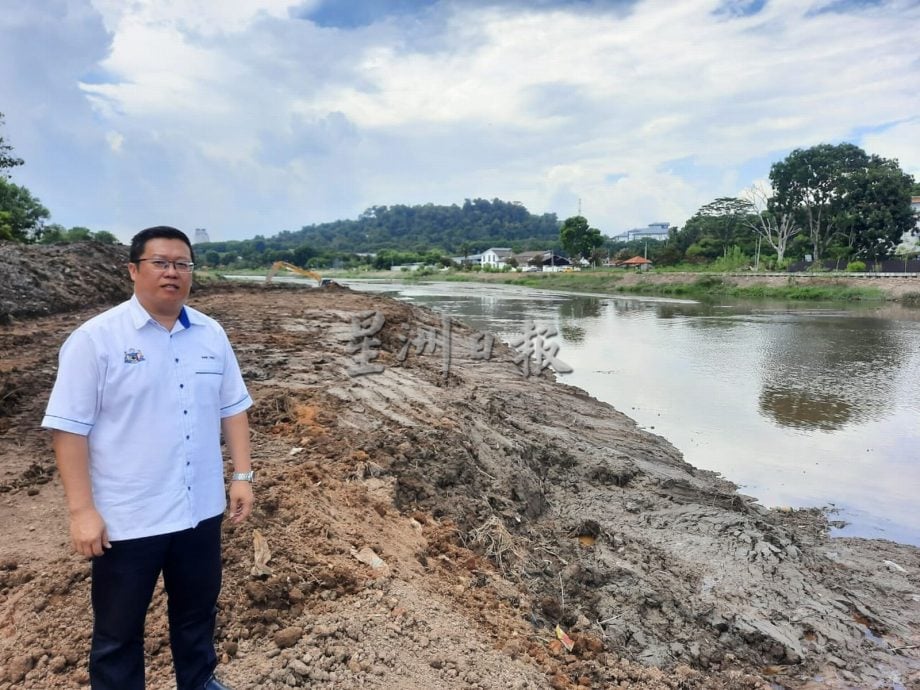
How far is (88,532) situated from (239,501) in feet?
1.99

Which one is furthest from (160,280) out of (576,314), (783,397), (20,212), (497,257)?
(497,257)

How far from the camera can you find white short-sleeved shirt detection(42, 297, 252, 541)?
1819 mm

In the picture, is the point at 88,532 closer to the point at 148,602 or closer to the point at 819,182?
the point at 148,602

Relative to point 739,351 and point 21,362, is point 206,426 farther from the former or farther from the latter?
point 739,351

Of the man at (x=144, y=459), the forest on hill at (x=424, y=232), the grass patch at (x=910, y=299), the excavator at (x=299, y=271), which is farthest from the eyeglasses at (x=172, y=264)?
the forest on hill at (x=424, y=232)

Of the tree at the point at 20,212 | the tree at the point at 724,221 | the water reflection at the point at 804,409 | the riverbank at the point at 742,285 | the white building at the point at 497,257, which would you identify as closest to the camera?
the water reflection at the point at 804,409

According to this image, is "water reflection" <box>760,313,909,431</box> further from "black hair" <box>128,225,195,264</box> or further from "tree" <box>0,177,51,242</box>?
"tree" <box>0,177,51,242</box>

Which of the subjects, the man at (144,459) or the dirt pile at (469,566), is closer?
the man at (144,459)

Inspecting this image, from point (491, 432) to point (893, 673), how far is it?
142 inches

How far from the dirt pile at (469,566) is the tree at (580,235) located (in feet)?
185

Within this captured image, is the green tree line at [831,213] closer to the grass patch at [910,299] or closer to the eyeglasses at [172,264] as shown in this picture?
the grass patch at [910,299]

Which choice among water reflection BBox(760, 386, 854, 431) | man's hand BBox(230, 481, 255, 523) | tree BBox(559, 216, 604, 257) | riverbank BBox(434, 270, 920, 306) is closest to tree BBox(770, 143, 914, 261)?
riverbank BBox(434, 270, 920, 306)

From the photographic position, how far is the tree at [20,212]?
81.7 feet

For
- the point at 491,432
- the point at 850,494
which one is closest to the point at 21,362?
the point at 491,432
